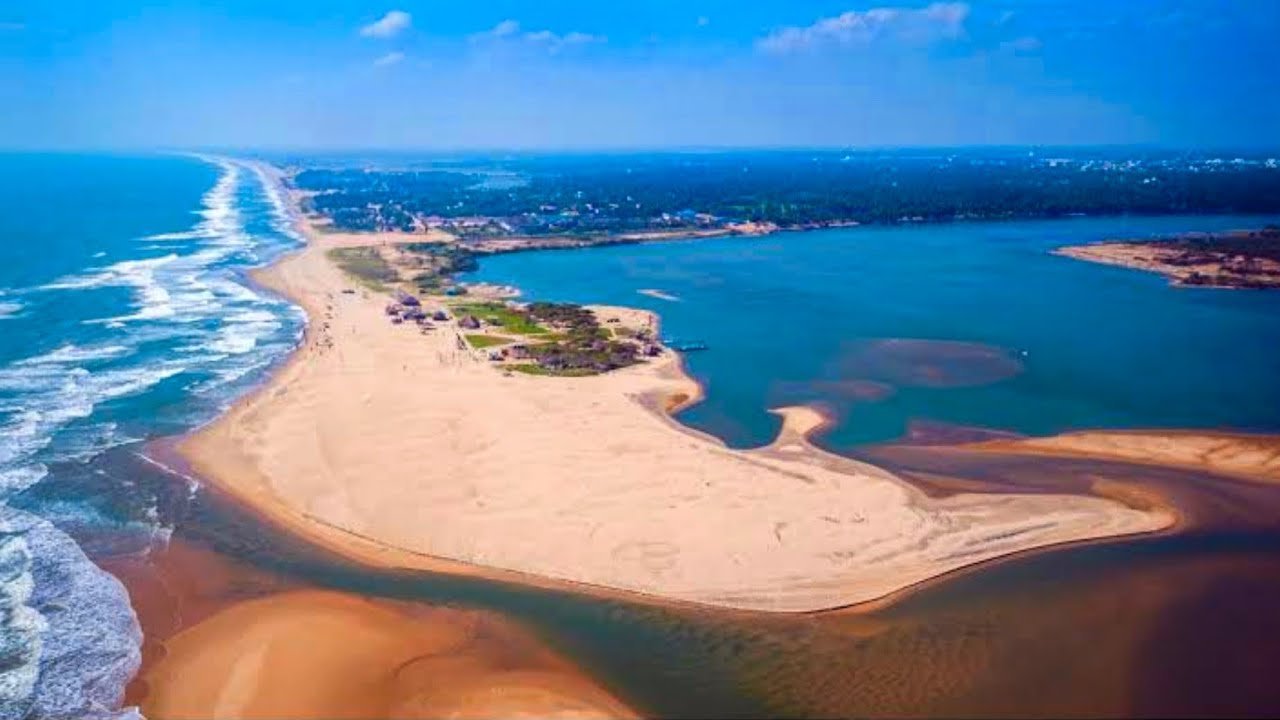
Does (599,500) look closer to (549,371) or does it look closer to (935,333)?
(549,371)

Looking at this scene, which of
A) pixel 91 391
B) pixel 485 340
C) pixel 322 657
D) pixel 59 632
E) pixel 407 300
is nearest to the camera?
pixel 322 657

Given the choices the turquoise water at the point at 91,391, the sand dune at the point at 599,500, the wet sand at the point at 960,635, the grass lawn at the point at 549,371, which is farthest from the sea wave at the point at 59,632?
the grass lawn at the point at 549,371

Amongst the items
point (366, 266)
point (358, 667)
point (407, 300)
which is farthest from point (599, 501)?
point (366, 266)

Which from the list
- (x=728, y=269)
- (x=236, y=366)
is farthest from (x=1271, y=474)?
(x=728, y=269)

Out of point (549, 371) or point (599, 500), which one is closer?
point (599, 500)

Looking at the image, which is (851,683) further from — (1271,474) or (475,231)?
(475,231)

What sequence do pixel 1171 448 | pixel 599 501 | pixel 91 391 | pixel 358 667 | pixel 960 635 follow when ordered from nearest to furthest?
pixel 358 667, pixel 960 635, pixel 599 501, pixel 1171 448, pixel 91 391

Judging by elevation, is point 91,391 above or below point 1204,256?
below
